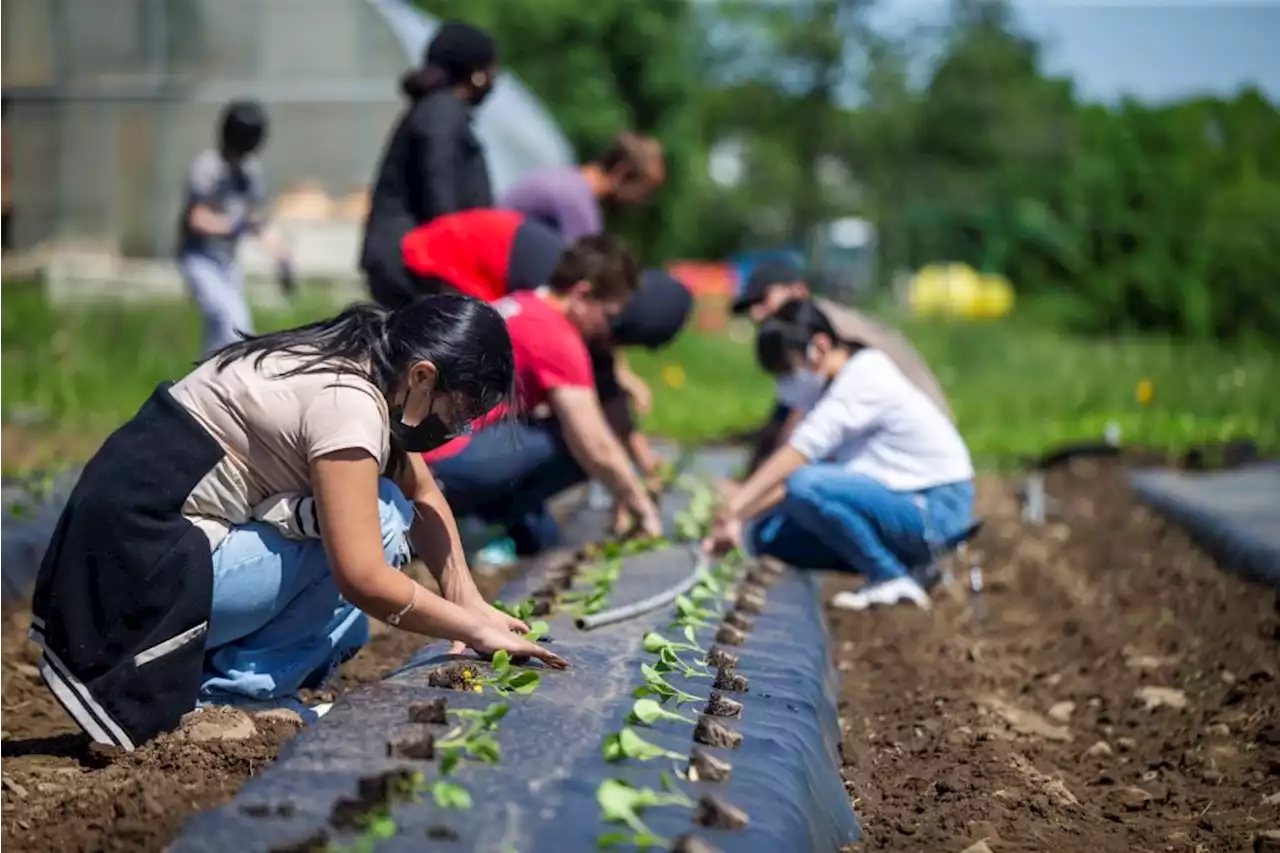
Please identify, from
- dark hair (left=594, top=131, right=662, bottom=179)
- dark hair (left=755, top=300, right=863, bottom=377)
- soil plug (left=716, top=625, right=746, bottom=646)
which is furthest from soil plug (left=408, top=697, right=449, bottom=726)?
dark hair (left=594, top=131, right=662, bottom=179)

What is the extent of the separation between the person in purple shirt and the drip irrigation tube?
2.26m

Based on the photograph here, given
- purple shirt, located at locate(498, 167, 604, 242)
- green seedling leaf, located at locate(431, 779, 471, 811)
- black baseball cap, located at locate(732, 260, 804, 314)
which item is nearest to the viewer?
green seedling leaf, located at locate(431, 779, 471, 811)

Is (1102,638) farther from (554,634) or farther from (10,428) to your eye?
(10,428)

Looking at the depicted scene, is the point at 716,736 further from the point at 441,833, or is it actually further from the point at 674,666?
the point at 441,833

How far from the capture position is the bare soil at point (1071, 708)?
3.77 metres

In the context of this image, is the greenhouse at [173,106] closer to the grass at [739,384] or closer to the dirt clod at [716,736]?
the grass at [739,384]

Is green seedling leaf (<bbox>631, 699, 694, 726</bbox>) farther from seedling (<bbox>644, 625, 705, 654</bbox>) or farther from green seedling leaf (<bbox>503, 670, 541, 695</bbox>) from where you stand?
seedling (<bbox>644, 625, 705, 654</bbox>)

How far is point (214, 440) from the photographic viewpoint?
354cm

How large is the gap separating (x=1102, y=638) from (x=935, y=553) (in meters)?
0.71

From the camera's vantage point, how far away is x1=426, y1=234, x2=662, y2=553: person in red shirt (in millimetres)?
5610

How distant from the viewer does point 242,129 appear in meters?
8.82

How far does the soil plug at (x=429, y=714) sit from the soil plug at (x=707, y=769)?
500 mm

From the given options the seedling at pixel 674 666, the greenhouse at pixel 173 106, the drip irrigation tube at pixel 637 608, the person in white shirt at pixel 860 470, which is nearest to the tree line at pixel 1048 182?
the greenhouse at pixel 173 106

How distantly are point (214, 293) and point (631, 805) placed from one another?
6.82m
